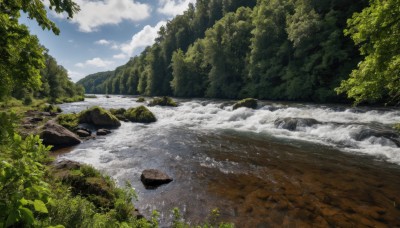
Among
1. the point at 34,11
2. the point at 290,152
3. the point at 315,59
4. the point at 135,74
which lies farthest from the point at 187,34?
the point at 34,11

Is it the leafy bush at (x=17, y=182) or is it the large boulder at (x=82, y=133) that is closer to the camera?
the leafy bush at (x=17, y=182)

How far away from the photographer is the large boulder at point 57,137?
48.8ft

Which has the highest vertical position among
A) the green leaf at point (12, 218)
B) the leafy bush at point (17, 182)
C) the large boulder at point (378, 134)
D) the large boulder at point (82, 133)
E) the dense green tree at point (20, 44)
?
the dense green tree at point (20, 44)

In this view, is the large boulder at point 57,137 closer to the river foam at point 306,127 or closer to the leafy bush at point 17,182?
A: the river foam at point 306,127

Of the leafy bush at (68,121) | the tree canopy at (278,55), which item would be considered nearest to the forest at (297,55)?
the tree canopy at (278,55)

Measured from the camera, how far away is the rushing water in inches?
294

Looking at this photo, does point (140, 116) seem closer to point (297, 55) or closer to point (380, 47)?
point (380, 47)

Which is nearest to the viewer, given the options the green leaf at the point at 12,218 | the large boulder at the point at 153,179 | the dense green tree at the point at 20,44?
the green leaf at the point at 12,218

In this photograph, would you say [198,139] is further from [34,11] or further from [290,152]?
[34,11]

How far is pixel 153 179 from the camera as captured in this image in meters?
9.52

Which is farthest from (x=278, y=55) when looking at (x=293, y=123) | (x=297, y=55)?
(x=293, y=123)

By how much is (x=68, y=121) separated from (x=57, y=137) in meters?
6.62

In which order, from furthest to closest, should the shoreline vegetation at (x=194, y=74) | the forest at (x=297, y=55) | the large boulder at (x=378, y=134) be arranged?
1. the large boulder at (x=378, y=134)
2. the forest at (x=297, y=55)
3. the shoreline vegetation at (x=194, y=74)

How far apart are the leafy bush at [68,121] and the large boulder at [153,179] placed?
1221 cm
